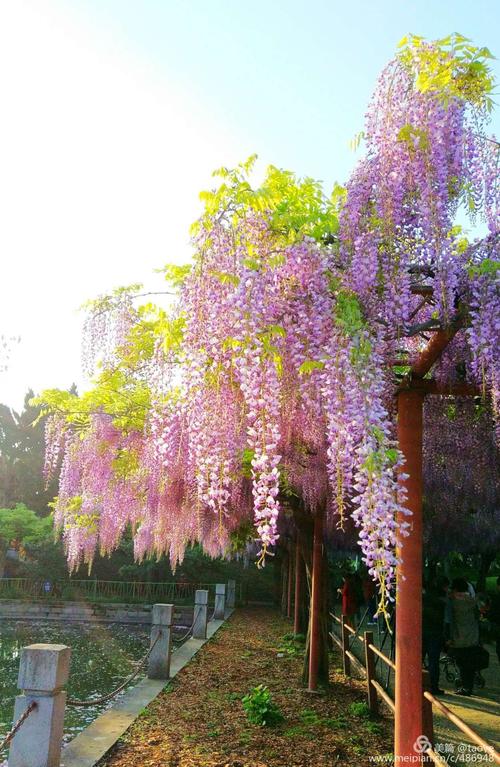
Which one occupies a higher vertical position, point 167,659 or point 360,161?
point 360,161

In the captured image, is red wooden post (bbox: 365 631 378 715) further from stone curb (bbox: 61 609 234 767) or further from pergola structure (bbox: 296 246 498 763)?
pergola structure (bbox: 296 246 498 763)

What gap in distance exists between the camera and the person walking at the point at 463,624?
29.2 feet

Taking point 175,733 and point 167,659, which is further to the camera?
point 167,659

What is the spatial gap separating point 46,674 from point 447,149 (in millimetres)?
4741

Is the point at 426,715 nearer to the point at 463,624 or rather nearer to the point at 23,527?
the point at 463,624

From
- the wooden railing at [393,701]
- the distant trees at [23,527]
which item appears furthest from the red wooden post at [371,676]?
the distant trees at [23,527]

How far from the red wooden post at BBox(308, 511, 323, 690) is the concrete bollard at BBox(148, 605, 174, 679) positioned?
84.6 inches

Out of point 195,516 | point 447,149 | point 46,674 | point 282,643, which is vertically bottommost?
point 282,643

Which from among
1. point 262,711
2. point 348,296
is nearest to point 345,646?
point 262,711

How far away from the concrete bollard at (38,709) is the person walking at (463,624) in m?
5.97

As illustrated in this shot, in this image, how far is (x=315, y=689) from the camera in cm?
892

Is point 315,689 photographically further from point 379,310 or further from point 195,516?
point 379,310

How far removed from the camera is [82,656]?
14.6 m

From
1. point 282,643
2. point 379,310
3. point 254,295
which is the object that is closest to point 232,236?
point 254,295
